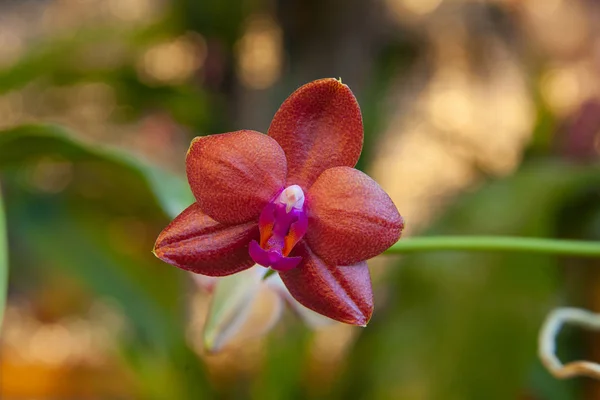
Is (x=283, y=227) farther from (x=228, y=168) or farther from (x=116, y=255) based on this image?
(x=116, y=255)

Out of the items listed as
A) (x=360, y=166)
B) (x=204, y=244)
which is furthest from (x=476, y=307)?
(x=204, y=244)

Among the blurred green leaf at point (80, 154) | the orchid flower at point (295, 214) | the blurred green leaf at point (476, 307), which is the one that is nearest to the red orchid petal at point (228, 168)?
the orchid flower at point (295, 214)

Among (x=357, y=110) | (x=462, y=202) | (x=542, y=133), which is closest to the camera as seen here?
(x=357, y=110)

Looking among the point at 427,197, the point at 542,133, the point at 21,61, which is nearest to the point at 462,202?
the point at 542,133

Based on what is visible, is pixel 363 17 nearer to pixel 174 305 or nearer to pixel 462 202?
pixel 462 202

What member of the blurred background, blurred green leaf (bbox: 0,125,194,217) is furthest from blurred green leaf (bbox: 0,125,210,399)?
blurred green leaf (bbox: 0,125,194,217)

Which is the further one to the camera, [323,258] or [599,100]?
[599,100]
